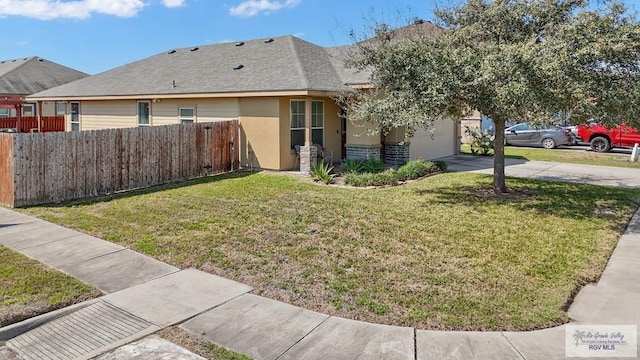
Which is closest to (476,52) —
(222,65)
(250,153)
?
(250,153)

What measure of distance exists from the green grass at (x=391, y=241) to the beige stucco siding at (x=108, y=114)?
344 inches

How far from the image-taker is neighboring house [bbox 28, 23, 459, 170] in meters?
14.4

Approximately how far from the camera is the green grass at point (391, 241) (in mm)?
5004

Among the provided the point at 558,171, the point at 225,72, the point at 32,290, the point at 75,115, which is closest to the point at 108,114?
the point at 75,115

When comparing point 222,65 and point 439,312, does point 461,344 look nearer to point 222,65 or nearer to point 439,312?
point 439,312

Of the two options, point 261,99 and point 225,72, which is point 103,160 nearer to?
point 261,99

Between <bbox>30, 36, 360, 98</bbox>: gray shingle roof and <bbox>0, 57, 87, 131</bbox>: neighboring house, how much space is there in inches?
147

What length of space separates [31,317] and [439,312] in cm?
418

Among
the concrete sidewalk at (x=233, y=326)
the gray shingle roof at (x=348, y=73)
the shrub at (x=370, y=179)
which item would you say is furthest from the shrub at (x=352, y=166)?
the concrete sidewalk at (x=233, y=326)

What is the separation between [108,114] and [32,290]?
16.4 m

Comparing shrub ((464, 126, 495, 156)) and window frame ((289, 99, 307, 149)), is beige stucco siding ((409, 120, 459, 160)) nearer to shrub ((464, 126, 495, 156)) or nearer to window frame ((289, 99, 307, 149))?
shrub ((464, 126, 495, 156))

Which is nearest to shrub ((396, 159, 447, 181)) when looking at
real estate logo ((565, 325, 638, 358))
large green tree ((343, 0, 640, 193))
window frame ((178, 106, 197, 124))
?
large green tree ((343, 0, 640, 193))

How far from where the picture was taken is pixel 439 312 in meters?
4.71

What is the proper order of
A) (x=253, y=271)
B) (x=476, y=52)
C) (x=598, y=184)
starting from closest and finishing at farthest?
(x=253, y=271)
(x=476, y=52)
(x=598, y=184)
